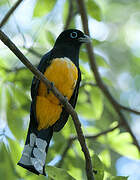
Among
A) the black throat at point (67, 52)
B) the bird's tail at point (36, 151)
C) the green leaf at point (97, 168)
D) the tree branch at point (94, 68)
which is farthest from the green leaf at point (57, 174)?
the tree branch at point (94, 68)

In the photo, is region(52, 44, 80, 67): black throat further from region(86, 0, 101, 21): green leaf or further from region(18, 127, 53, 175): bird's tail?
region(18, 127, 53, 175): bird's tail

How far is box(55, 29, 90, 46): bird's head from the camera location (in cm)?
573

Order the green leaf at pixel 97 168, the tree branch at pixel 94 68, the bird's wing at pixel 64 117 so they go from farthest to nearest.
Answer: the tree branch at pixel 94 68, the bird's wing at pixel 64 117, the green leaf at pixel 97 168

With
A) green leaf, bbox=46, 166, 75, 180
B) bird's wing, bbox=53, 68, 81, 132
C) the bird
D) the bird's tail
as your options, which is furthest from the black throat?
green leaf, bbox=46, 166, 75, 180

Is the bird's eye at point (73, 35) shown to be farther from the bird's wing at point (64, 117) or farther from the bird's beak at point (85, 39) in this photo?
the bird's wing at point (64, 117)

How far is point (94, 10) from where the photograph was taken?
5.41 meters

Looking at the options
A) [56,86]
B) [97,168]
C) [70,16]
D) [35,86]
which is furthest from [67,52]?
[97,168]

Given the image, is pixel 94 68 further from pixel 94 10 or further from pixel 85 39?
pixel 94 10

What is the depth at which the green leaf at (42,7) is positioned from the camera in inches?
215

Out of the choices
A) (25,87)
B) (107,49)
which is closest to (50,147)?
(25,87)

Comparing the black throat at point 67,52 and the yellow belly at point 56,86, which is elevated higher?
the black throat at point 67,52

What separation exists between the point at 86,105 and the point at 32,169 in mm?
1786

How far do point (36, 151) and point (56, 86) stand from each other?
92cm

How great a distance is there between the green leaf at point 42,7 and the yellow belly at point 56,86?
0.87m
